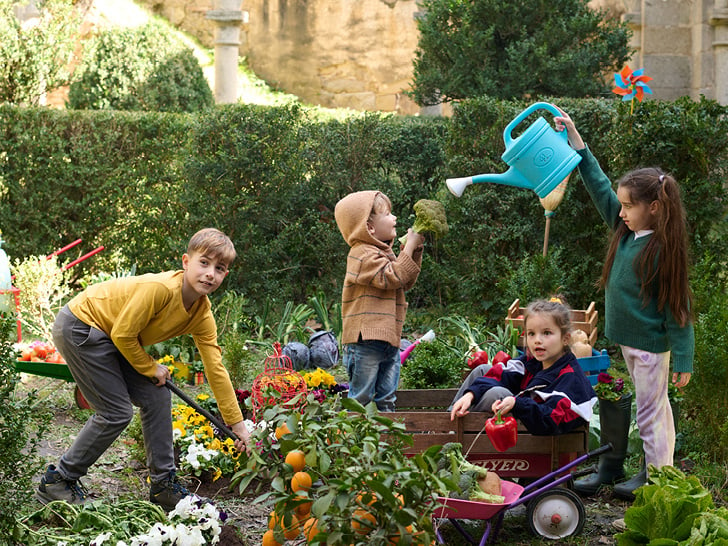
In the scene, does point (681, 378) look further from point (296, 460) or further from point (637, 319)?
point (296, 460)

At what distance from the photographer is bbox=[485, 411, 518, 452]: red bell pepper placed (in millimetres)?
3324

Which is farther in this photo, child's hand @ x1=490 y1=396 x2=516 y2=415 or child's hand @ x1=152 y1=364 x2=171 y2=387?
child's hand @ x1=152 y1=364 x2=171 y2=387

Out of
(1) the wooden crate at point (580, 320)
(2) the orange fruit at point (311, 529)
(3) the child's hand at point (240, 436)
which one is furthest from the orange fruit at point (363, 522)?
(1) the wooden crate at point (580, 320)

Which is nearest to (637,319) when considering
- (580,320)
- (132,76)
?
(580,320)

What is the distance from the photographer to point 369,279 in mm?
4219

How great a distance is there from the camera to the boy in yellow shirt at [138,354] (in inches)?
145

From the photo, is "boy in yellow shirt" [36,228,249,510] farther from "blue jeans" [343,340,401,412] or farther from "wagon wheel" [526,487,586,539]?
"wagon wheel" [526,487,586,539]

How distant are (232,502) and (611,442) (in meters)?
1.92

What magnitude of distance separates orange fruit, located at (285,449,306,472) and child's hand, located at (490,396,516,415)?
1.15 m

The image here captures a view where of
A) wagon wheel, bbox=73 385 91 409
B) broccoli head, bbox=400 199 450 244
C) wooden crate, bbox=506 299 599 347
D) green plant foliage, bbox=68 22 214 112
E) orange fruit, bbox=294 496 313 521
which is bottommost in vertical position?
wagon wheel, bbox=73 385 91 409

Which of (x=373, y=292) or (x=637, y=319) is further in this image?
(x=373, y=292)

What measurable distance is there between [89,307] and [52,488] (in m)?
0.83

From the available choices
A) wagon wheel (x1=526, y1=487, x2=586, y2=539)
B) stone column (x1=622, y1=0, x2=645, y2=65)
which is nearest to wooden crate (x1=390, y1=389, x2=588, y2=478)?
wagon wheel (x1=526, y1=487, x2=586, y2=539)

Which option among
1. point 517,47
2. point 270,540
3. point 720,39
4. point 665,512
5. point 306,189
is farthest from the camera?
point 720,39
